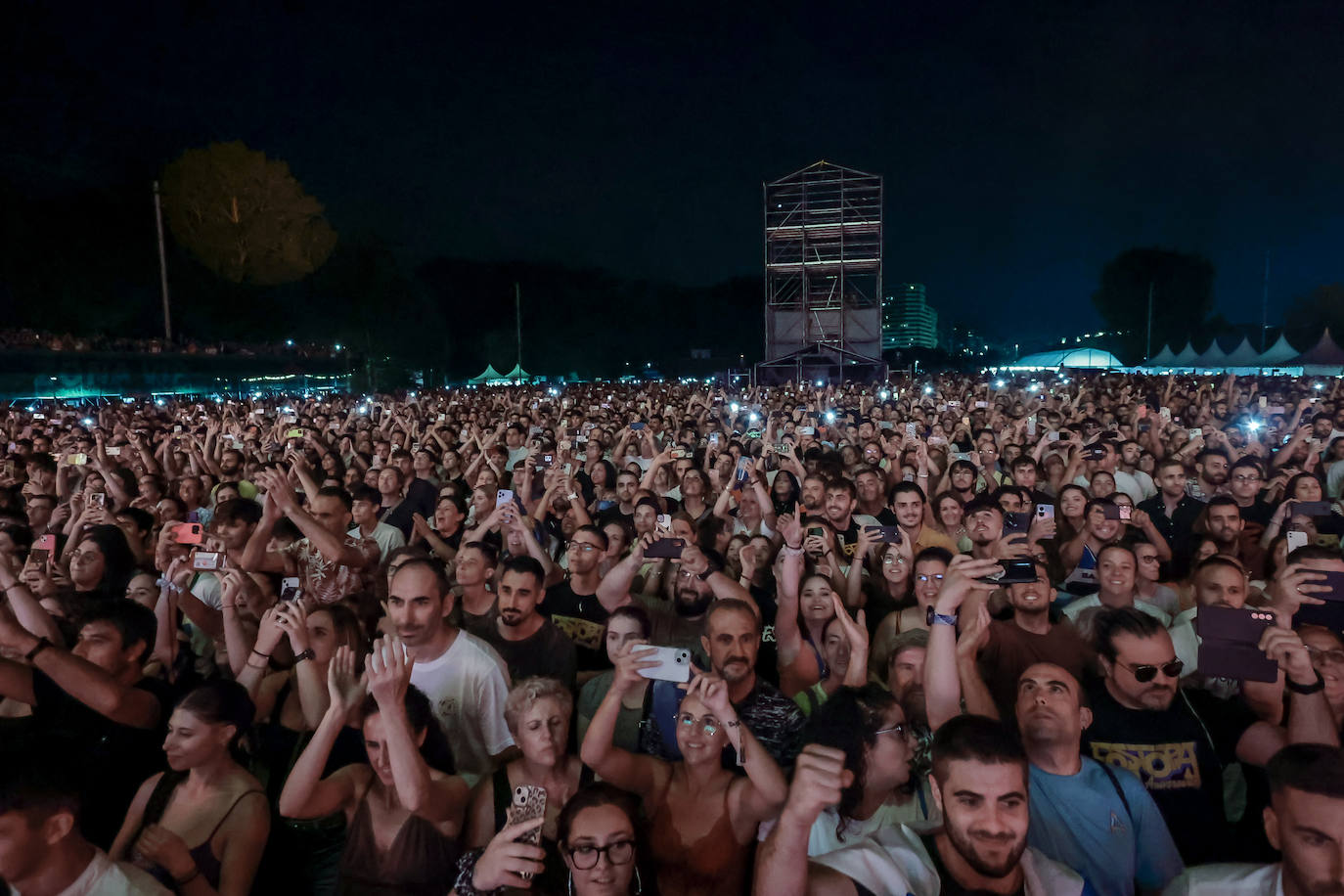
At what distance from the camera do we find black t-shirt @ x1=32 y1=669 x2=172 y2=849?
304cm

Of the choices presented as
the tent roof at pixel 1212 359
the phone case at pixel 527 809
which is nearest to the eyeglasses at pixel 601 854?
the phone case at pixel 527 809

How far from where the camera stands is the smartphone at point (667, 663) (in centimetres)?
255

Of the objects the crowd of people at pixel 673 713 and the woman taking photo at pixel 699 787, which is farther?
the woman taking photo at pixel 699 787

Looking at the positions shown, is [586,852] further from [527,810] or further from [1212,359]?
[1212,359]

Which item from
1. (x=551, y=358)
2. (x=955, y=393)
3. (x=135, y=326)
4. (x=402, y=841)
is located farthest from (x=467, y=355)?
(x=402, y=841)

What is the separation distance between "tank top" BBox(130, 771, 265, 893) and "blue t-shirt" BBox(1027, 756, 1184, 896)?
9.01 ft

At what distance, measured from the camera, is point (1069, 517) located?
6.48m

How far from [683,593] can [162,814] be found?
2.60 meters

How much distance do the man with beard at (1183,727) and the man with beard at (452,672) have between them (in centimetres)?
246

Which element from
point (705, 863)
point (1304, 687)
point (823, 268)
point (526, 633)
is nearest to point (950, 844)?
point (705, 863)

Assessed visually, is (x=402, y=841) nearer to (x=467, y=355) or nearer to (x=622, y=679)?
(x=622, y=679)

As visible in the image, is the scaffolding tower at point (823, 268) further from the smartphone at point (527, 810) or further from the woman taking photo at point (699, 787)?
the smartphone at point (527, 810)

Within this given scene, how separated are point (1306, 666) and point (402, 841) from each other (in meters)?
3.28

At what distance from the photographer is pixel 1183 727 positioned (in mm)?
3084
